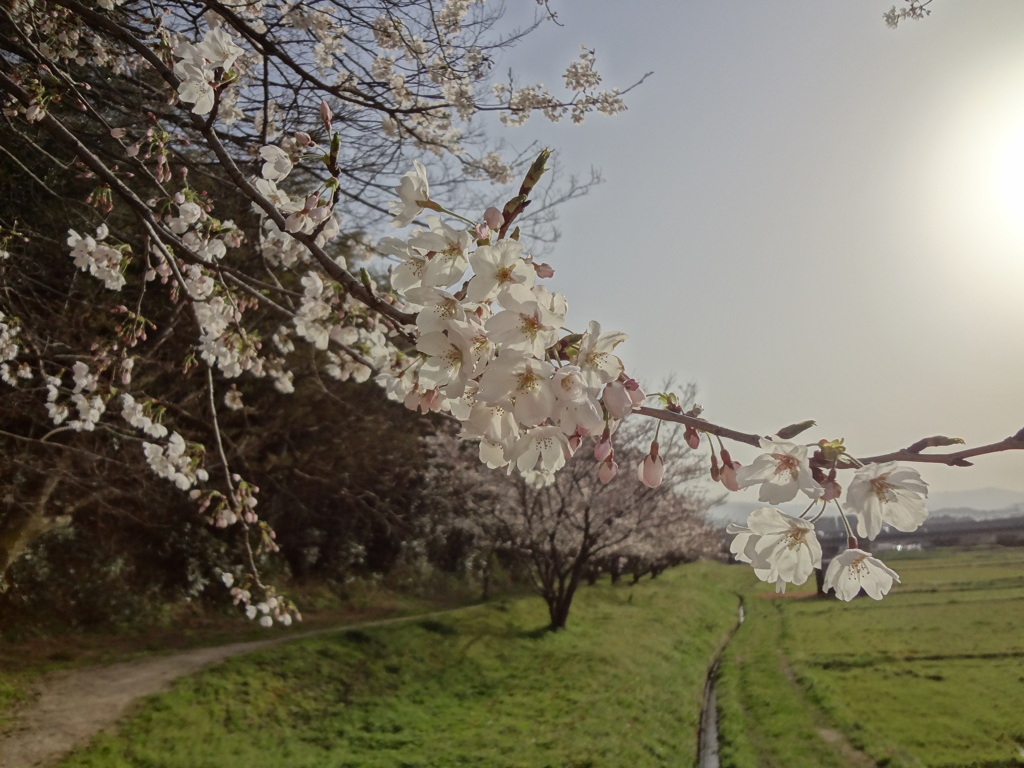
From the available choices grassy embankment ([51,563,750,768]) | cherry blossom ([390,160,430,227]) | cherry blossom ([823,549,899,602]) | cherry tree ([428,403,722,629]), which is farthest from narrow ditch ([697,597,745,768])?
cherry blossom ([390,160,430,227])

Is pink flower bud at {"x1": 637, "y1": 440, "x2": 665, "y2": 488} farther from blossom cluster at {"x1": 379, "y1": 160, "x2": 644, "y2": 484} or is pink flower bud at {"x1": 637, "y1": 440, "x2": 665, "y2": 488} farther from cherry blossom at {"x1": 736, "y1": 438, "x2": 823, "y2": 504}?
cherry blossom at {"x1": 736, "y1": 438, "x2": 823, "y2": 504}

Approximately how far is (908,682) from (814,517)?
653 centimetres

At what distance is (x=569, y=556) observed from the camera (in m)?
12.5

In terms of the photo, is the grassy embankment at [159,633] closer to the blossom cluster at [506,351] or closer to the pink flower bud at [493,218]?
the blossom cluster at [506,351]

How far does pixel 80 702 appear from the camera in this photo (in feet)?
17.8

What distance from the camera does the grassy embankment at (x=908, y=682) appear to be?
5.05m

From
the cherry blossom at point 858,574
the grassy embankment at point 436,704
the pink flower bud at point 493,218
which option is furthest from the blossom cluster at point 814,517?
the grassy embankment at point 436,704

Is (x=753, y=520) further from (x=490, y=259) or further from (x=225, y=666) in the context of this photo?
(x=225, y=666)

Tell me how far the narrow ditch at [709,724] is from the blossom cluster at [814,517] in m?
6.32

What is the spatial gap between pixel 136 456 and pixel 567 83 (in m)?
6.69

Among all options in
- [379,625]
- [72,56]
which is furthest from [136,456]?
[72,56]

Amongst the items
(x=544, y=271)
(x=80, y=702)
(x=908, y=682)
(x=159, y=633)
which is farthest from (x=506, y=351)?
(x=159, y=633)

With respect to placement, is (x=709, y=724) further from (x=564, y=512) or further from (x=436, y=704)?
(x=564, y=512)

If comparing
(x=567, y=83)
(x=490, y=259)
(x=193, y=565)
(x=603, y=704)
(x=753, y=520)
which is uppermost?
(x=567, y=83)
